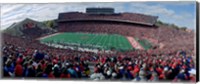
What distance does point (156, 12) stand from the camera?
27.2 feet

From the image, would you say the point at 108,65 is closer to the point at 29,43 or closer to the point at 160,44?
the point at 160,44

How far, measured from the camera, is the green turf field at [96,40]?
27.9ft

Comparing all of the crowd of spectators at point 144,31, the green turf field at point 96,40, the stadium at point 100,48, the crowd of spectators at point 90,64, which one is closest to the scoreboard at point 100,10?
the stadium at point 100,48

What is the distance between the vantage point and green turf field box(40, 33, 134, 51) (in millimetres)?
8508

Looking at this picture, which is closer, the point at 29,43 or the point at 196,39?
the point at 196,39

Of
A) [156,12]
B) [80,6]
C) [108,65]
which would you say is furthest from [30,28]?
[156,12]

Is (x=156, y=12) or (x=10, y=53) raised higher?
(x=156, y=12)

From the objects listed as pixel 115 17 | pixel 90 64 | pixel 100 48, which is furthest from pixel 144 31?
pixel 90 64

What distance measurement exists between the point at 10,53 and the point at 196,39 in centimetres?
384

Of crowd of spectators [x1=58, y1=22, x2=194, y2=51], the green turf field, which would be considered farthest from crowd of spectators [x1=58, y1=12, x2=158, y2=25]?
the green turf field

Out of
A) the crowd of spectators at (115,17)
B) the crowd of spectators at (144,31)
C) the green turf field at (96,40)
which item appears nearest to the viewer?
the crowd of spectators at (144,31)

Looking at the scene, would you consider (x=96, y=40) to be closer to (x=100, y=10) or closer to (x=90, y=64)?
(x=90, y=64)

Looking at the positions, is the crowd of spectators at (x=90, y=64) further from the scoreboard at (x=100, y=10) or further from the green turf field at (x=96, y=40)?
the scoreboard at (x=100, y=10)

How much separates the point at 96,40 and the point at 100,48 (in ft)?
0.60
